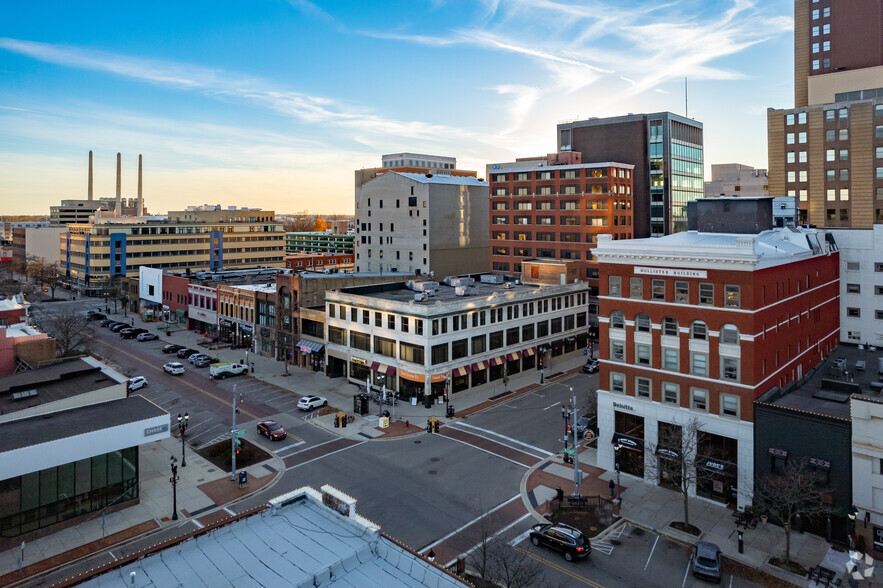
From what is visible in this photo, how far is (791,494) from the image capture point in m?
30.0

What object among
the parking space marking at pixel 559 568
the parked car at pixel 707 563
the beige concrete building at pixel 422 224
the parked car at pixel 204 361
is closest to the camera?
the parking space marking at pixel 559 568

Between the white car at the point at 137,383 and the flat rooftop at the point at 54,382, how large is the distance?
1466 centimetres

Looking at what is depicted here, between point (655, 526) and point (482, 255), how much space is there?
93884mm

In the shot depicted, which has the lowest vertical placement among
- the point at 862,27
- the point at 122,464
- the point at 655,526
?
the point at 655,526

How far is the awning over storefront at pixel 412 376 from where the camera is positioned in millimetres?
56406

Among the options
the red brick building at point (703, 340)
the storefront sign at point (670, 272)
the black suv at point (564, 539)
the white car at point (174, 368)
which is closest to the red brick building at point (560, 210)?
the red brick building at point (703, 340)

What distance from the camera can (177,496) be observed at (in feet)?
123

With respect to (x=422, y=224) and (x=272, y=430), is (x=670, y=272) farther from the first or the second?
(x=422, y=224)

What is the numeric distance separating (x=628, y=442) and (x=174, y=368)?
5346 centimetres

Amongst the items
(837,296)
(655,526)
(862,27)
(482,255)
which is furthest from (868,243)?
(482,255)

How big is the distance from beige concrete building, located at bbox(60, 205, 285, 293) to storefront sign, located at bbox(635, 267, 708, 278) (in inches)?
5062

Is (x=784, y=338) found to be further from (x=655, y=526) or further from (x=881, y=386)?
(x=655, y=526)

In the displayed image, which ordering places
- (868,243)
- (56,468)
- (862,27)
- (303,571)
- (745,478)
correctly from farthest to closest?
(862,27), (868,243), (745,478), (56,468), (303,571)

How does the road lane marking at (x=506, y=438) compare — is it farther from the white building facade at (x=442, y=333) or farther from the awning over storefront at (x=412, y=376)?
the awning over storefront at (x=412, y=376)
